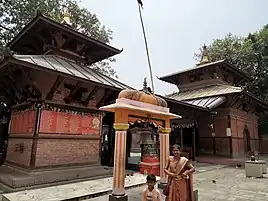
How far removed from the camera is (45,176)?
7.35 metres

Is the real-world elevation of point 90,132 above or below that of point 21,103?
below

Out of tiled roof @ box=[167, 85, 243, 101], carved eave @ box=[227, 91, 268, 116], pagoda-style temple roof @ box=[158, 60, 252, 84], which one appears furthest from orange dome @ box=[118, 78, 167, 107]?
pagoda-style temple roof @ box=[158, 60, 252, 84]

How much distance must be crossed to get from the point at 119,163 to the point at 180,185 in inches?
57.3

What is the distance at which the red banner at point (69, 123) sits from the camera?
7941 millimetres

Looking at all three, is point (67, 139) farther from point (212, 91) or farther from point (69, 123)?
point (212, 91)

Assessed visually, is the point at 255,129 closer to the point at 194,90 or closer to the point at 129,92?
the point at 194,90

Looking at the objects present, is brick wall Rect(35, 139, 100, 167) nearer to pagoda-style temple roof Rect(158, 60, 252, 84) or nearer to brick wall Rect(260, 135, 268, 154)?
pagoda-style temple roof Rect(158, 60, 252, 84)

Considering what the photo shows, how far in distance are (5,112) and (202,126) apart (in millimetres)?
13483

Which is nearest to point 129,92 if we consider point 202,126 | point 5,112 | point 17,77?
point 17,77

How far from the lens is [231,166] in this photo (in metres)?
13.3

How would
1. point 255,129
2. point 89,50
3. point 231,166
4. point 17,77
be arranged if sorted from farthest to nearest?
point 255,129 < point 231,166 < point 89,50 < point 17,77

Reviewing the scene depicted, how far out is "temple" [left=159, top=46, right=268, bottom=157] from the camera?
15.3m

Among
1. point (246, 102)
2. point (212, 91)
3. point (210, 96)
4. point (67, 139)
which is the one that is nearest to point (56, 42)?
point (67, 139)

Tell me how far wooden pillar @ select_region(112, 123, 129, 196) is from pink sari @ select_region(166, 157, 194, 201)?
117cm
